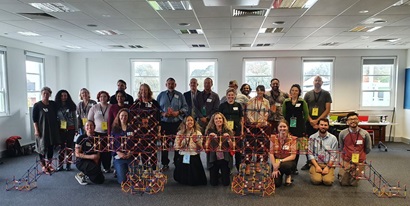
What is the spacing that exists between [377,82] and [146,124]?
7.55 meters

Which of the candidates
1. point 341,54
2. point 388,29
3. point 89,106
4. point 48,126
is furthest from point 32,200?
point 341,54

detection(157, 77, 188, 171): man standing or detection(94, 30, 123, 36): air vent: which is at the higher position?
detection(94, 30, 123, 36): air vent

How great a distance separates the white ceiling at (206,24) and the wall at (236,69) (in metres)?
1.04

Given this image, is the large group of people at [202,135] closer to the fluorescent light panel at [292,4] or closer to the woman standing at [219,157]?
the woman standing at [219,157]

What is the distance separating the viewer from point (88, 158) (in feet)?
13.0

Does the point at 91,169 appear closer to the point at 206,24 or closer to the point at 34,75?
the point at 206,24

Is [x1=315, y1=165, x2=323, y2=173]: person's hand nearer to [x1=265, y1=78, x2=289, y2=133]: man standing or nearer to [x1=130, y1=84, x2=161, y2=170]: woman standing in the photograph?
[x1=265, y1=78, x2=289, y2=133]: man standing

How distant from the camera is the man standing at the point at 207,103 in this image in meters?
4.66

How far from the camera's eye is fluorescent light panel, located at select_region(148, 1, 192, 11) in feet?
11.8

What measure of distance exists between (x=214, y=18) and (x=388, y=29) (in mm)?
3624

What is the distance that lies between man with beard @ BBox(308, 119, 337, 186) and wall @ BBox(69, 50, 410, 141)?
4.43 metres

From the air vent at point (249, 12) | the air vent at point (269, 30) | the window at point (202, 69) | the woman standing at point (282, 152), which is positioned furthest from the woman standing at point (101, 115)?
the window at point (202, 69)

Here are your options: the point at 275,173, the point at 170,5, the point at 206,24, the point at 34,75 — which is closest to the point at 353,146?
the point at 275,173

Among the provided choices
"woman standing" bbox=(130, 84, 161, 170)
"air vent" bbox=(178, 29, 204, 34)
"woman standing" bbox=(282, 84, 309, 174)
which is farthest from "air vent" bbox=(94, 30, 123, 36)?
"woman standing" bbox=(282, 84, 309, 174)
